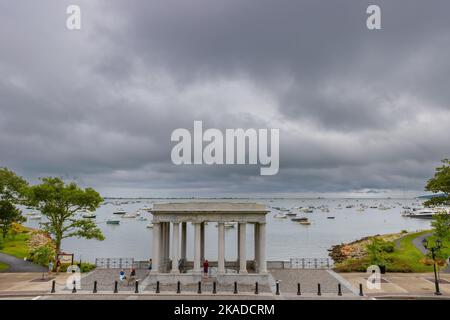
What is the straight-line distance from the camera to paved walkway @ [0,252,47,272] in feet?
127

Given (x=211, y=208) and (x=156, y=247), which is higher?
(x=211, y=208)

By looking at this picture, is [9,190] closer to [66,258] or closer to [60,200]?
[60,200]

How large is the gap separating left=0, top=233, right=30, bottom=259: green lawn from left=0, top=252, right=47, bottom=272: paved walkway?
1665mm

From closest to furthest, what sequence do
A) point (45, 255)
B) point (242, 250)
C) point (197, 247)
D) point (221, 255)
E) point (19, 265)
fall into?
point (221, 255), point (242, 250), point (197, 247), point (45, 255), point (19, 265)

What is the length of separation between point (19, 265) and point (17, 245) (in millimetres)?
17484

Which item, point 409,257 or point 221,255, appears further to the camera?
point 409,257

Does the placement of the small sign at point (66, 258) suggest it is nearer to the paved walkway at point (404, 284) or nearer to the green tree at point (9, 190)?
the green tree at point (9, 190)

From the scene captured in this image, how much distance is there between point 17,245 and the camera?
55.8 m

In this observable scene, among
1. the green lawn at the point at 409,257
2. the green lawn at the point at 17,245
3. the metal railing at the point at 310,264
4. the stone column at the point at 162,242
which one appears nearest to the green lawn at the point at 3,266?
the green lawn at the point at 17,245

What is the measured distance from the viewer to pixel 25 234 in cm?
6969

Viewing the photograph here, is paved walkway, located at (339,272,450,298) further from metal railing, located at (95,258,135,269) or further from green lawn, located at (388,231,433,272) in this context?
metal railing, located at (95,258,135,269)

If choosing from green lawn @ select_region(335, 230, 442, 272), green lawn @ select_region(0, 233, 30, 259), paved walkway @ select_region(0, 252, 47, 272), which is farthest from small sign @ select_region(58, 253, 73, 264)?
green lawn @ select_region(335, 230, 442, 272)

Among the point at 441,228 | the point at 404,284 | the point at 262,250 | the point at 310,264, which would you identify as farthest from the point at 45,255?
the point at 441,228

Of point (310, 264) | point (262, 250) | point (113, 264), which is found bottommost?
point (310, 264)
